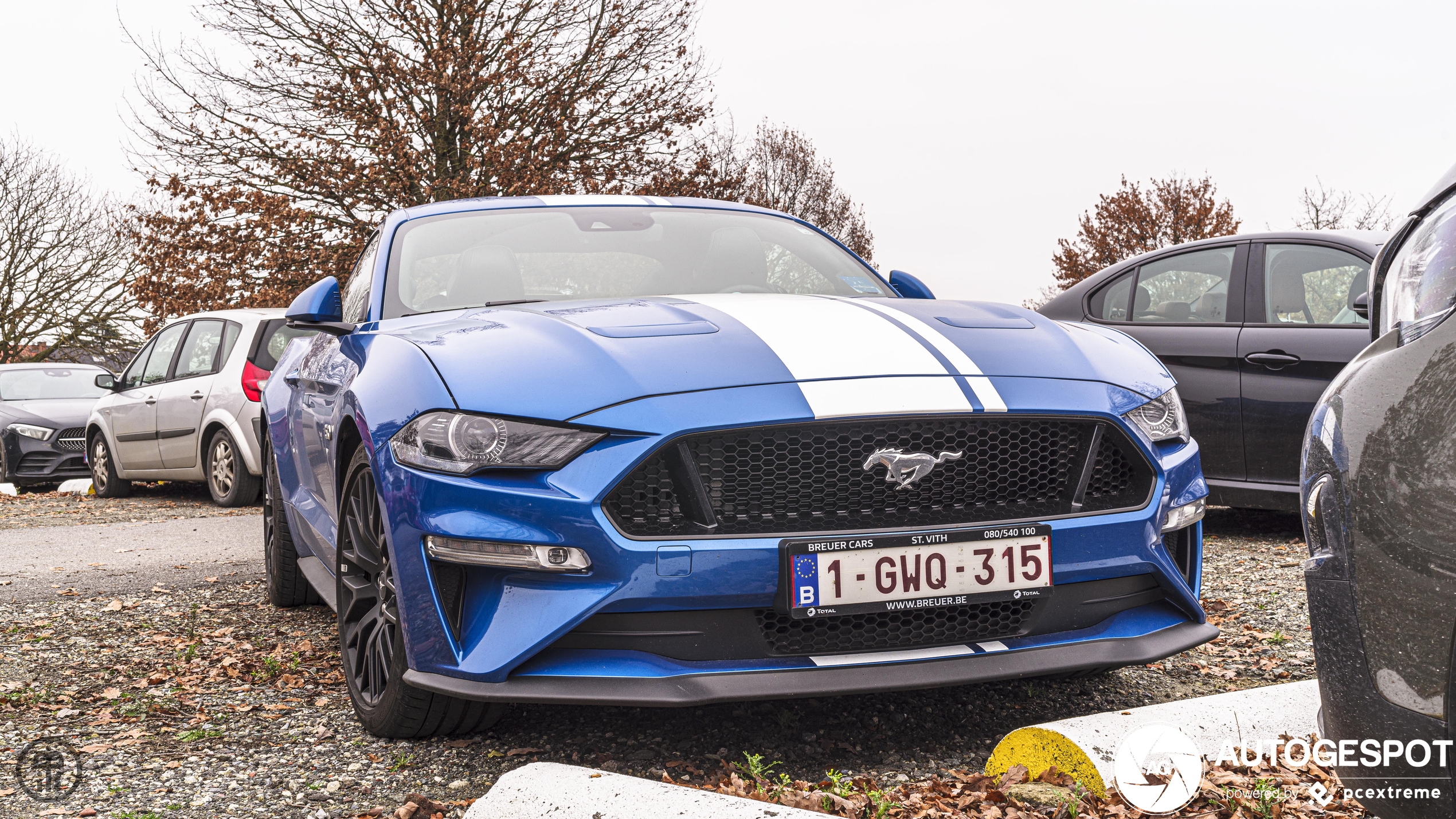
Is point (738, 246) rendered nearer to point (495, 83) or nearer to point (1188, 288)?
point (1188, 288)

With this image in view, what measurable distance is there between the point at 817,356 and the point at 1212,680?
1.70 metres

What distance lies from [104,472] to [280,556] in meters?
8.06

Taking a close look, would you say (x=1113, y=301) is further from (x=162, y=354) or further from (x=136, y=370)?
(x=136, y=370)

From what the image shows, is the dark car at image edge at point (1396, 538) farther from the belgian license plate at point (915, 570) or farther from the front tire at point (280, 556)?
the front tire at point (280, 556)

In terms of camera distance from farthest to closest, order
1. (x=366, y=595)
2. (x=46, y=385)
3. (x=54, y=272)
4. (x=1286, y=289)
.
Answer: (x=54, y=272), (x=46, y=385), (x=1286, y=289), (x=366, y=595)

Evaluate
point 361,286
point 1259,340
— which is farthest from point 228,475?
point 1259,340

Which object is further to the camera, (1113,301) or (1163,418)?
(1113,301)

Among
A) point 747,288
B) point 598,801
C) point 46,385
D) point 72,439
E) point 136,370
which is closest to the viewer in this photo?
point 598,801

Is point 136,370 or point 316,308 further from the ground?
point 316,308

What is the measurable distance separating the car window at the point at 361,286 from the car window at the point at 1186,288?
402 cm

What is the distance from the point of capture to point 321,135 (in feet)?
60.0

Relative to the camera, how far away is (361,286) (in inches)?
171

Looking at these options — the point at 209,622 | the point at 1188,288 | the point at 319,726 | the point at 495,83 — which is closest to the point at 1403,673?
the point at 319,726
